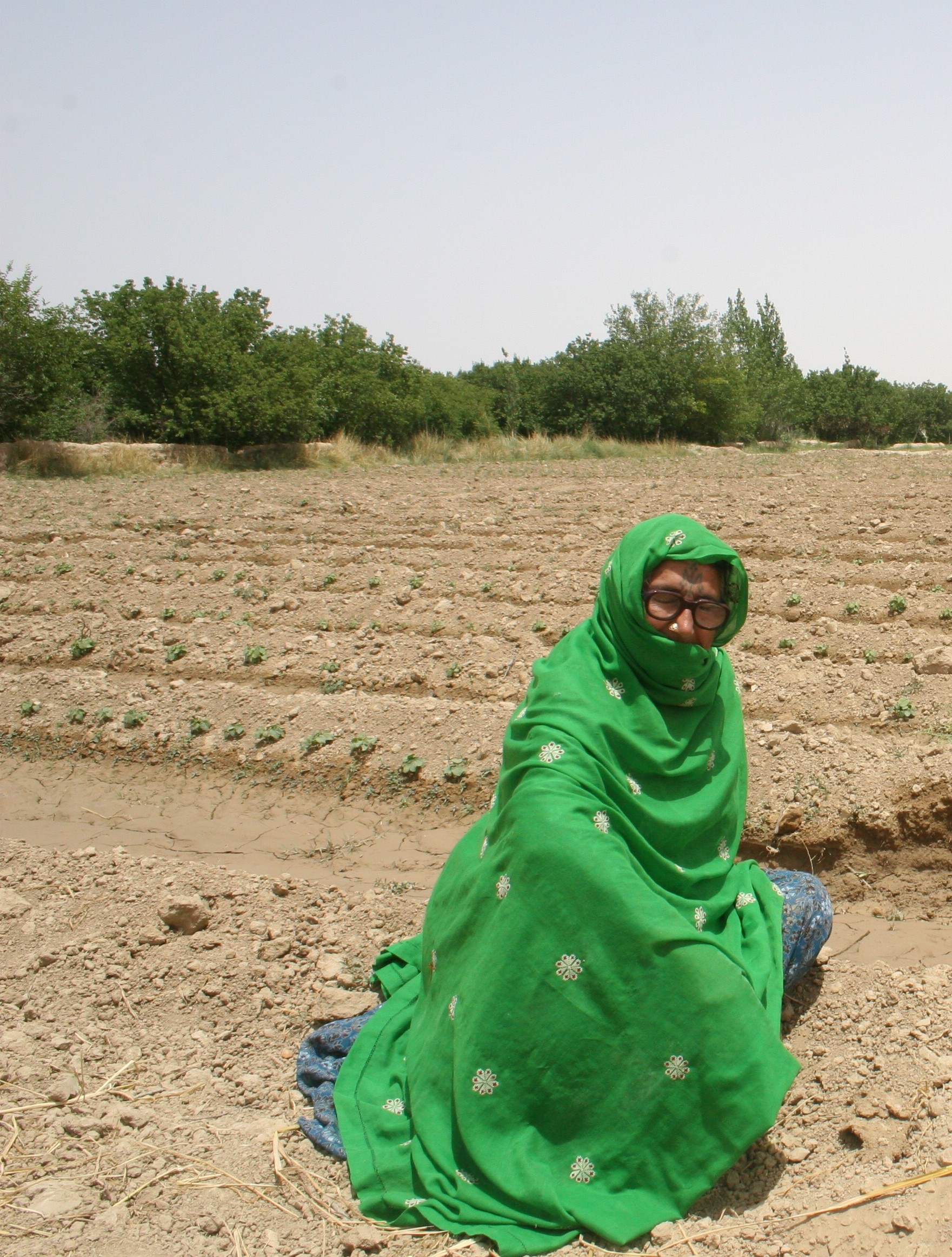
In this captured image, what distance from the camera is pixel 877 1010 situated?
3.01m

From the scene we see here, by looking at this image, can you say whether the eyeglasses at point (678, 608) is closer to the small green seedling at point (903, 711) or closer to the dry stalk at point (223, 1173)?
the dry stalk at point (223, 1173)

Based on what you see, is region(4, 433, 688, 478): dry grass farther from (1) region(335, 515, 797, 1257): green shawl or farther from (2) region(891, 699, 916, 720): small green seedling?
(1) region(335, 515, 797, 1257): green shawl

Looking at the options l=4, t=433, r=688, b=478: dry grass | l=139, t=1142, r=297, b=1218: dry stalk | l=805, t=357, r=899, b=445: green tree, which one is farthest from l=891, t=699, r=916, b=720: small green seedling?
l=805, t=357, r=899, b=445: green tree

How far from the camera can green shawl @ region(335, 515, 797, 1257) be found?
2.10 meters

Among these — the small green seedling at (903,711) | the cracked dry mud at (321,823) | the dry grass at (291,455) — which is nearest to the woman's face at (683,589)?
the cracked dry mud at (321,823)

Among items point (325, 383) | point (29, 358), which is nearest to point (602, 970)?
point (29, 358)

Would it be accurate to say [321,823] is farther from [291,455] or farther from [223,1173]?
[291,455]

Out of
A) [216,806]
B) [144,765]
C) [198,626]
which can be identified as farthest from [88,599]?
[216,806]

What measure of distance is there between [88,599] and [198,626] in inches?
49.0

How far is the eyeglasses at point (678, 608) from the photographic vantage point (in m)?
2.40

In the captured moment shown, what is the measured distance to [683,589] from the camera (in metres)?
2.40

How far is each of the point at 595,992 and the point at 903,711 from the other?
3349mm

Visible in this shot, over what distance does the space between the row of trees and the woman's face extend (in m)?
16.9

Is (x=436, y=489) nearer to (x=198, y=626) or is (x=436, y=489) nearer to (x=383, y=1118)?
(x=198, y=626)
